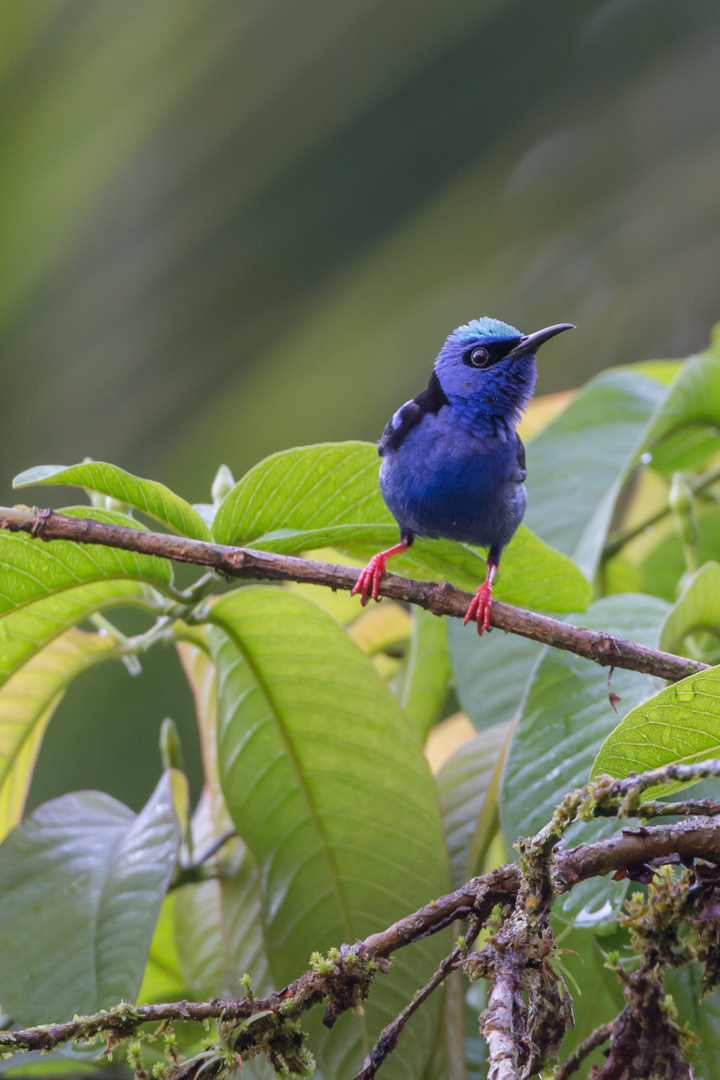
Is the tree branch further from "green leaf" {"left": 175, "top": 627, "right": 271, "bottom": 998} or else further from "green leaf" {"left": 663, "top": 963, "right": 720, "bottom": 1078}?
"green leaf" {"left": 175, "top": 627, "right": 271, "bottom": 998}

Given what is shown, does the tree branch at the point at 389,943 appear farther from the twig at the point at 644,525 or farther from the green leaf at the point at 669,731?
the twig at the point at 644,525

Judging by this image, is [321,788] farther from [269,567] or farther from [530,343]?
[530,343]

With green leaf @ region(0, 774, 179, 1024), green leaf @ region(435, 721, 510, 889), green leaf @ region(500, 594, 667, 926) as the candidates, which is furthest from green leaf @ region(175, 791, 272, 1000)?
green leaf @ region(500, 594, 667, 926)

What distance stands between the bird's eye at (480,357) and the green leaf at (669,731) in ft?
2.66

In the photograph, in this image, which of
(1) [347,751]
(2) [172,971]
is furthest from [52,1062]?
(1) [347,751]

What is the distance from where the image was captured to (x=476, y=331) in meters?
1.57

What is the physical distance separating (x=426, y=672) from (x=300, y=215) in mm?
1401

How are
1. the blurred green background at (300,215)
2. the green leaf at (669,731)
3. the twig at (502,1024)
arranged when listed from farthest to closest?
the blurred green background at (300,215) → the green leaf at (669,731) → the twig at (502,1024)

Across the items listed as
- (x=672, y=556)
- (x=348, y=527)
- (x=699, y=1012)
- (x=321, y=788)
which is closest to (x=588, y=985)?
(x=699, y=1012)

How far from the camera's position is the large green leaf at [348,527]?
3.78 ft

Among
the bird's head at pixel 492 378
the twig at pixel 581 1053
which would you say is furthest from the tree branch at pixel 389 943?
the bird's head at pixel 492 378

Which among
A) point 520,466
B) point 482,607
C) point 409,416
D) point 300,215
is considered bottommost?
point 482,607

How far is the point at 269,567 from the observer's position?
1.00 m

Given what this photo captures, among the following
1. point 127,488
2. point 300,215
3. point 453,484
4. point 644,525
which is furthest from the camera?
point 300,215
